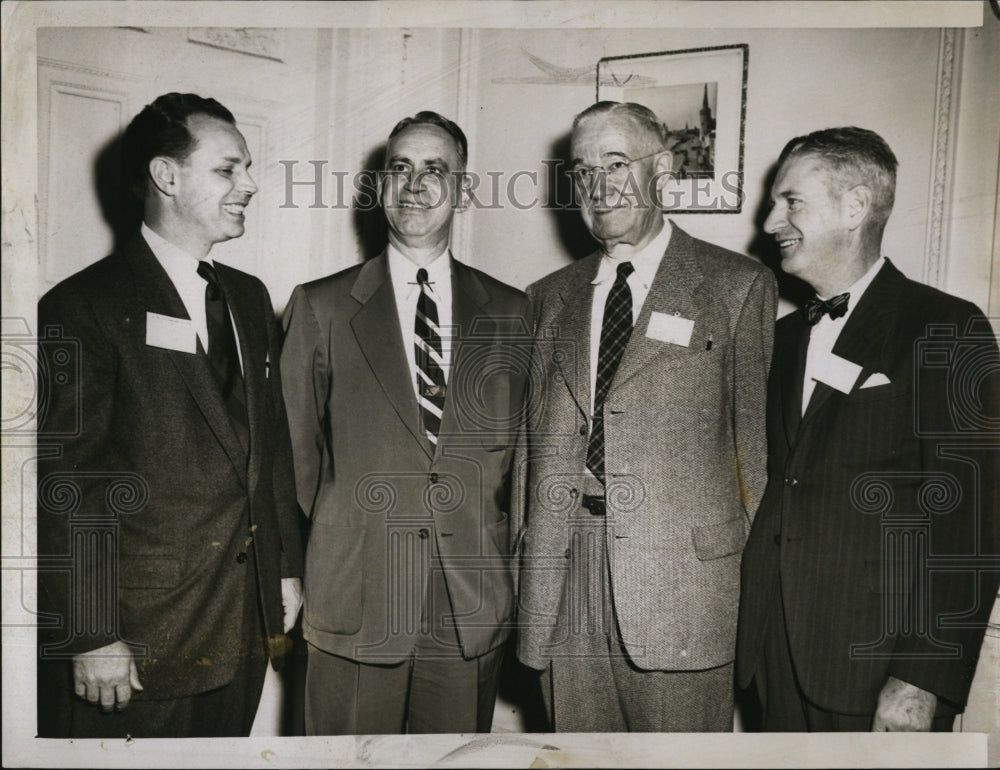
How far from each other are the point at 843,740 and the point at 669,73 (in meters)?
1.89

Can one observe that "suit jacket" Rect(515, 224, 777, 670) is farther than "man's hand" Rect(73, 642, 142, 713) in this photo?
No

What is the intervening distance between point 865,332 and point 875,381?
13cm

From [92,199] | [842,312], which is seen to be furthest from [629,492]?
[92,199]

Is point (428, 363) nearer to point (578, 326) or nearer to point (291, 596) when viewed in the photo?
point (578, 326)

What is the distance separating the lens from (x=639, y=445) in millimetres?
2275

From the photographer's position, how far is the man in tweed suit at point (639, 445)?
7.47ft

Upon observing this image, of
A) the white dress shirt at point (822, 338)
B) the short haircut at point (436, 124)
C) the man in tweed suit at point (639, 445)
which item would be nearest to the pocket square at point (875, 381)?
the white dress shirt at point (822, 338)

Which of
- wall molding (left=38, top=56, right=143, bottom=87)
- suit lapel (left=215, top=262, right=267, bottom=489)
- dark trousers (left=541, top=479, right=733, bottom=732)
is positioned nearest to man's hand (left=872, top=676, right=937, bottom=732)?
dark trousers (left=541, top=479, right=733, bottom=732)

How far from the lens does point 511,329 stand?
236cm

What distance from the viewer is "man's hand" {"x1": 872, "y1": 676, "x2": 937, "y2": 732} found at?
2.36 meters

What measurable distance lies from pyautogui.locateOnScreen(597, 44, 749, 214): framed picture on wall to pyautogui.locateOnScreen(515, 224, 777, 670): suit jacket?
0.13m

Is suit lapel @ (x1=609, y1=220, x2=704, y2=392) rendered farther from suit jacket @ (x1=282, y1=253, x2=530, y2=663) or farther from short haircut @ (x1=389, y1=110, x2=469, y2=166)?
short haircut @ (x1=389, y1=110, x2=469, y2=166)

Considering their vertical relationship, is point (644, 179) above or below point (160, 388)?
above

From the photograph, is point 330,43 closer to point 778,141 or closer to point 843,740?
point 778,141
